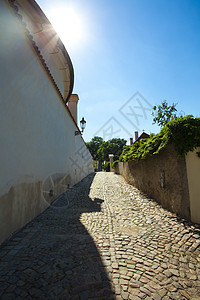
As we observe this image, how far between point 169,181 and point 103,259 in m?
2.89

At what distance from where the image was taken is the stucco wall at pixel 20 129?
295 cm

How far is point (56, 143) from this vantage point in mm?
6562

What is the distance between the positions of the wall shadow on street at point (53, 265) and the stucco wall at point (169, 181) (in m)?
2.39

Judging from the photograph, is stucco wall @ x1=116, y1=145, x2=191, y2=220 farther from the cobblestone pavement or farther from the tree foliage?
the tree foliage

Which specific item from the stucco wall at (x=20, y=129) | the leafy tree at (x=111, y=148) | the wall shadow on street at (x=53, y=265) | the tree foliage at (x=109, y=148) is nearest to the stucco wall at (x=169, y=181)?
the wall shadow on street at (x=53, y=265)

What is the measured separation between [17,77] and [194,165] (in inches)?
169

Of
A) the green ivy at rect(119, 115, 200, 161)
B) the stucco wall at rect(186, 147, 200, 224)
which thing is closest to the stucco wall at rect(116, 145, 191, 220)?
the stucco wall at rect(186, 147, 200, 224)

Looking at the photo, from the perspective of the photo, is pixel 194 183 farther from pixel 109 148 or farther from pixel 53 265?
pixel 109 148

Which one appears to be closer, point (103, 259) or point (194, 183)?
point (103, 259)

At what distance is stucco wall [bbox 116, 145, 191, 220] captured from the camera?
12.8ft

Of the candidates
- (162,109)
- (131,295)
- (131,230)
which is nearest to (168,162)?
(131,230)

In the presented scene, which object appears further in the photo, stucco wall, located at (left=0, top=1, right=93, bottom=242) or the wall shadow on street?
stucco wall, located at (left=0, top=1, right=93, bottom=242)

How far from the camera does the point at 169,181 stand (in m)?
4.52

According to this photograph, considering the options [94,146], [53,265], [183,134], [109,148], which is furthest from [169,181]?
[94,146]
